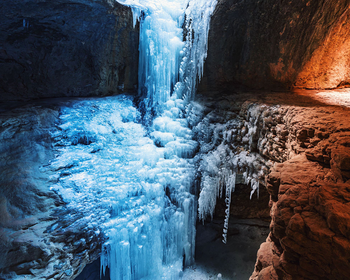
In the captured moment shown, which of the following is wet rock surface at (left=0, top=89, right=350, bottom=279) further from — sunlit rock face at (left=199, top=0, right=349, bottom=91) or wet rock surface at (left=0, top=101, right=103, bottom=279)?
sunlit rock face at (left=199, top=0, right=349, bottom=91)

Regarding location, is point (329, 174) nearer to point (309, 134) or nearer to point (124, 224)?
point (309, 134)

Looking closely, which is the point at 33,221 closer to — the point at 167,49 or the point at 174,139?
the point at 174,139

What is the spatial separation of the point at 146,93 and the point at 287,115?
6.02m

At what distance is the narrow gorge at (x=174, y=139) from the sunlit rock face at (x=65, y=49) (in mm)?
40

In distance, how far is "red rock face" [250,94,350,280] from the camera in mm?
1575

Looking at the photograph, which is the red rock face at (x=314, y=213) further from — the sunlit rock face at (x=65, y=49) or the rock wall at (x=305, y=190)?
the sunlit rock face at (x=65, y=49)

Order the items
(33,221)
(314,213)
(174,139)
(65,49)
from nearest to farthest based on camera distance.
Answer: (314,213), (33,221), (174,139), (65,49)

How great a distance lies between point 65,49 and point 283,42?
7338mm

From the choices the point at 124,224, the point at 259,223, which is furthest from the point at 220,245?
the point at 124,224

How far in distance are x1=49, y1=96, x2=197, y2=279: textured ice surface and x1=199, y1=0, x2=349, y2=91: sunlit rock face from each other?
2695 millimetres

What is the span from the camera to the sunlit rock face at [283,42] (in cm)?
459

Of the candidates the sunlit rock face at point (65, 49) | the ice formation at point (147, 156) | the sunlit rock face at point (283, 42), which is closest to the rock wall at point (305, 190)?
the sunlit rock face at point (283, 42)

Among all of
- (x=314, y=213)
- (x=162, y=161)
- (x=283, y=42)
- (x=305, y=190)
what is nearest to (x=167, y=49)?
(x=283, y=42)

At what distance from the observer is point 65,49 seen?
299 inches
